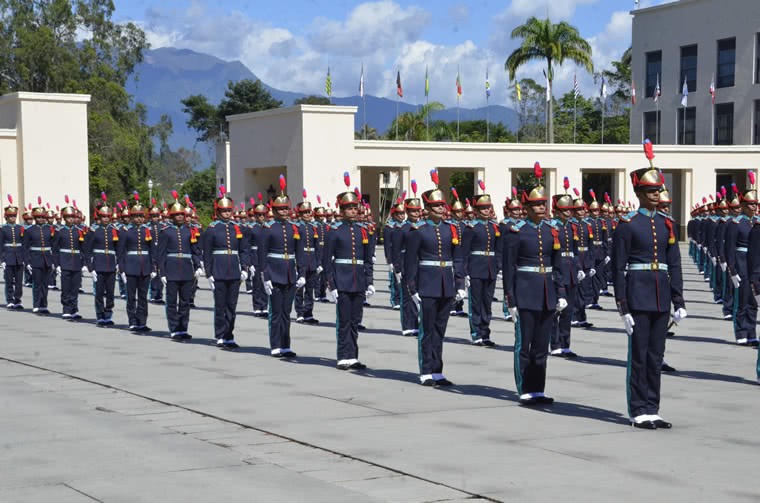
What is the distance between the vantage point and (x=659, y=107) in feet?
176

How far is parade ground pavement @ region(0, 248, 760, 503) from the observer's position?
276 inches

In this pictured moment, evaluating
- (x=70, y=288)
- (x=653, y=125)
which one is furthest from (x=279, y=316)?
(x=653, y=125)

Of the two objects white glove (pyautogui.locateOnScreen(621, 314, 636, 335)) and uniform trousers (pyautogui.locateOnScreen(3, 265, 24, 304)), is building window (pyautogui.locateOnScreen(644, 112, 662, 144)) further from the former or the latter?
white glove (pyautogui.locateOnScreen(621, 314, 636, 335))

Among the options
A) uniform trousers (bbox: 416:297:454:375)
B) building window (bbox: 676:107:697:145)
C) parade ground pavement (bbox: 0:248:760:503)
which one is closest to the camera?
parade ground pavement (bbox: 0:248:760:503)

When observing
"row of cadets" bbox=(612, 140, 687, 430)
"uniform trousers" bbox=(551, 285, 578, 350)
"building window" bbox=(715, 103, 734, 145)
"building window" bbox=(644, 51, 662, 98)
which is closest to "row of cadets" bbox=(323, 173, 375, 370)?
"uniform trousers" bbox=(551, 285, 578, 350)

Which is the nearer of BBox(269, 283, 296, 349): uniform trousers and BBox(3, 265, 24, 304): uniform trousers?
BBox(269, 283, 296, 349): uniform trousers

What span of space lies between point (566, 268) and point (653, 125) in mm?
43036

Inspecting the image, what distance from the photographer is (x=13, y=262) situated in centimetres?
2153

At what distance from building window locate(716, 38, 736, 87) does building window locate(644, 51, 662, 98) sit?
140 inches

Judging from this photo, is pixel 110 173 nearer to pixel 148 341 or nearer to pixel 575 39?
pixel 575 39

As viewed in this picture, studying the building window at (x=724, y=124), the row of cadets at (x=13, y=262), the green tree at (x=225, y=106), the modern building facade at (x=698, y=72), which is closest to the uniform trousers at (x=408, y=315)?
the row of cadets at (x=13, y=262)

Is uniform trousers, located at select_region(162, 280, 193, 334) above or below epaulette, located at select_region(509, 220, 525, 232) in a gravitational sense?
below

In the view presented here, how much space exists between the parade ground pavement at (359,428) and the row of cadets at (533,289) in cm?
30

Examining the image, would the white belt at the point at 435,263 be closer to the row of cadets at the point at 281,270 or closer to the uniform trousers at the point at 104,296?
the row of cadets at the point at 281,270
